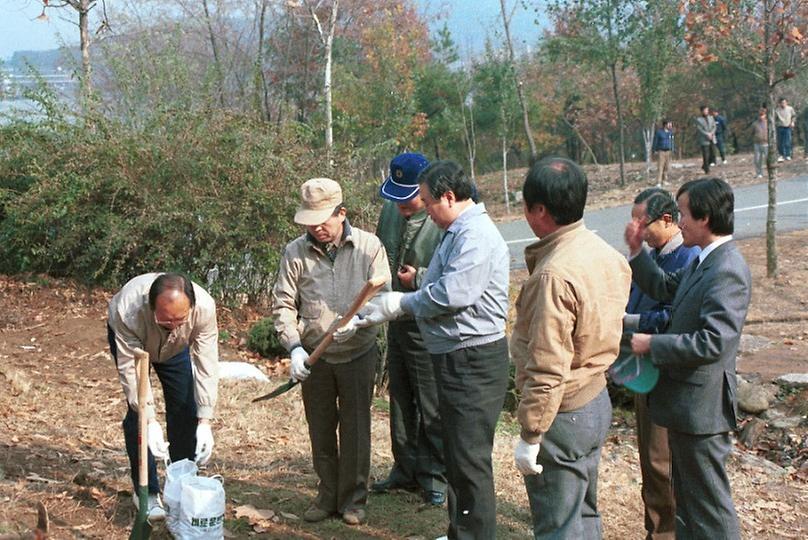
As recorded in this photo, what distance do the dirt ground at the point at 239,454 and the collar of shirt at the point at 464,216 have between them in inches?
68.3

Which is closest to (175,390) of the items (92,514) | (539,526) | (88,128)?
(92,514)

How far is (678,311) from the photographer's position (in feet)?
13.5

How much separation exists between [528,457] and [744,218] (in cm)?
1457

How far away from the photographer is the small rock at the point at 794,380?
7.90 m

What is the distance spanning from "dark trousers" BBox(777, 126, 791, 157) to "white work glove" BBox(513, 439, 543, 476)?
22.6m

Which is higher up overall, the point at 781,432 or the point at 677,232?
the point at 677,232

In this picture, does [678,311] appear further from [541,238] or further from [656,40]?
[656,40]

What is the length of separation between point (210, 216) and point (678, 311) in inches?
257

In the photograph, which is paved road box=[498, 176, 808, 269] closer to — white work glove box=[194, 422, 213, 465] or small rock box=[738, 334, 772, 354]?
small rock box=[738, 334, 772, 354]

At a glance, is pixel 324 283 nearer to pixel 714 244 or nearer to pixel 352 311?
pixel 352 311

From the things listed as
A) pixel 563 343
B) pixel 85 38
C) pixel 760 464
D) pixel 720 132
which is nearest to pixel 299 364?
pixel 563 343

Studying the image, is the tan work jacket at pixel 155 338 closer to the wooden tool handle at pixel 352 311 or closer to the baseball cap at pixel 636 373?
the wooden tool handle at pixel 352 311

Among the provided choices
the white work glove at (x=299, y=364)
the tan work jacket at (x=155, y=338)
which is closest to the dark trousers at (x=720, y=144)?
the white work glove at (x=299, y=364)

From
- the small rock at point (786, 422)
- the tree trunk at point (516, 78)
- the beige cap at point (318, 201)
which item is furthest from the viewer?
the tree trunk at point (516, 78)
